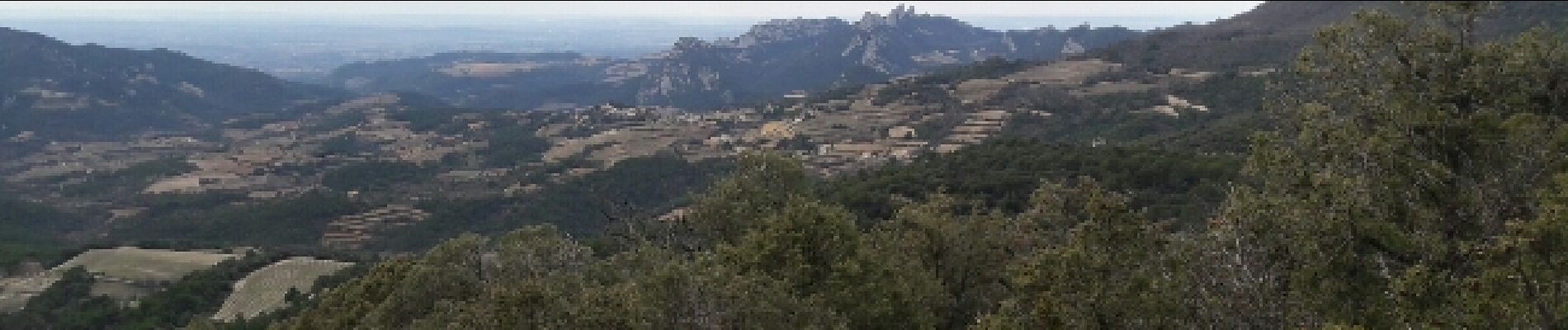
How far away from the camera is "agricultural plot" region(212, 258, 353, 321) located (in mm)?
81438

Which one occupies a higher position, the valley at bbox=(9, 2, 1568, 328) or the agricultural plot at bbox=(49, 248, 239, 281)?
the valley at bbox=(9, 2, 1568, 328)

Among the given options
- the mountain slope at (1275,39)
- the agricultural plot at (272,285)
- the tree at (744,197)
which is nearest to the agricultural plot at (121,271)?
the agricultural plot at (272,285)

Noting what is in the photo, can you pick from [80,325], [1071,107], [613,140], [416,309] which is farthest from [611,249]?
[613,140]

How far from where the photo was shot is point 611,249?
68562mm

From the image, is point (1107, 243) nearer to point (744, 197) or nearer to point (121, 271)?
point (744, 197)

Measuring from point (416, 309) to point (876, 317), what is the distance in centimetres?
1985

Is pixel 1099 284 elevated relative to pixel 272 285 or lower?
elevated

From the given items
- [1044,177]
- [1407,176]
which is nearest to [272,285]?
[1044,177]

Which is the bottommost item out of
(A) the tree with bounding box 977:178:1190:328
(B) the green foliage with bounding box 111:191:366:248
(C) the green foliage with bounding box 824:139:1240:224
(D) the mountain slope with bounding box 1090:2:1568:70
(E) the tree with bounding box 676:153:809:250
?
(B) the green foliage with bounding box 111:191:366:248

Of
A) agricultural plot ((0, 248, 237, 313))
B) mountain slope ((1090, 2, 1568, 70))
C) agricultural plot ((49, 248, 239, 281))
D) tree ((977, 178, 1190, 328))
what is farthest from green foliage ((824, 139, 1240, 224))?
mountain slope ((1090, 2, 1568, 70))

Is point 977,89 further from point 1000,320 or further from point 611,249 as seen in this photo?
point 1000,320

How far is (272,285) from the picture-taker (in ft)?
291

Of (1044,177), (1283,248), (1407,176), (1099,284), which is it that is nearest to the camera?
(1099,284)

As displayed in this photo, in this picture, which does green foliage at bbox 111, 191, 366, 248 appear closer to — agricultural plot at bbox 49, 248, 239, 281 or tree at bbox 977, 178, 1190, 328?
agricultural plot at bbox 49, 248, 239, 281
